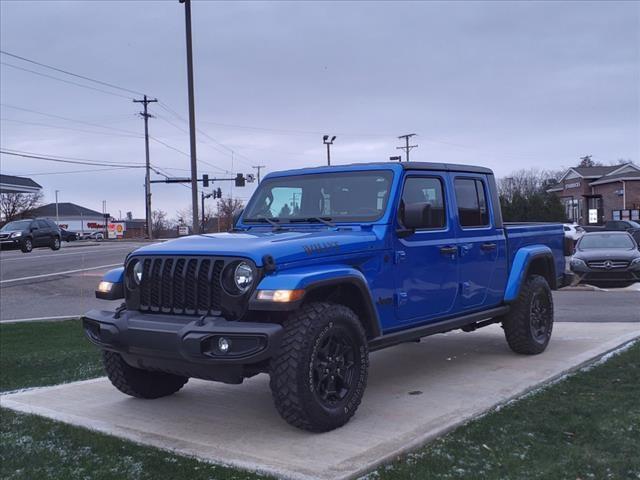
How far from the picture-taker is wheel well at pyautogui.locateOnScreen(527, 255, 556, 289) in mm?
7761

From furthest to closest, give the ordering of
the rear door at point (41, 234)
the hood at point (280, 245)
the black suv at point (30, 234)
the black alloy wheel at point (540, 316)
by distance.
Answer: the rear door at point (41, 234) < the black suv at point (30, 234) < the black alloy wheel at point (540, 316) < the hood at point (280, 245)

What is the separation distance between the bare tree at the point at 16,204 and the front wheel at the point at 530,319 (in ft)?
272

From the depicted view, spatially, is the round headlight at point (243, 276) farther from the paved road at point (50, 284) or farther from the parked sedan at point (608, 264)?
the parked sedan at point (608, 264)

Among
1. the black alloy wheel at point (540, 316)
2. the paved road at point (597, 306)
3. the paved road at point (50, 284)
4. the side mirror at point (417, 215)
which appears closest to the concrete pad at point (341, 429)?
the black alloy wheel at point (540, 316)

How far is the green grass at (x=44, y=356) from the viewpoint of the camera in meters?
7.32

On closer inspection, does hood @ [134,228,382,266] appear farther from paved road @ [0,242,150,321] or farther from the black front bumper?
paved road @ [0,242,150,321]

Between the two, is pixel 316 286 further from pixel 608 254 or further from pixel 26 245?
pixel 26 245

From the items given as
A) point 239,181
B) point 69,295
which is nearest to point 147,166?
point 239,181

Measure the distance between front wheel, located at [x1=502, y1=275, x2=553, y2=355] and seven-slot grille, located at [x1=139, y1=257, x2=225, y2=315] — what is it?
3.84 m

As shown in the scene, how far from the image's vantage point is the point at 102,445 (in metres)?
4.79

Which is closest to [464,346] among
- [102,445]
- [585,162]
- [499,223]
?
[499,223]

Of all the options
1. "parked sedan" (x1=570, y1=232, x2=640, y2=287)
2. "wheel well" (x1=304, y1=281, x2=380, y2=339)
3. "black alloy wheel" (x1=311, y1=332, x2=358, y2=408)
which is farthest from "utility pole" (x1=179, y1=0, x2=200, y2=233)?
"black alloy wheel" (x1=311, y1=332, x2=358, y2=408)

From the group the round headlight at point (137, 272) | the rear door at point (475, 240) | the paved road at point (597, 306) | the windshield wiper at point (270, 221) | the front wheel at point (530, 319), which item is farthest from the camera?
the paved road at point (597, 306)

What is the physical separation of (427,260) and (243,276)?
1938mm
